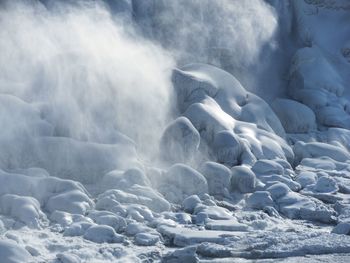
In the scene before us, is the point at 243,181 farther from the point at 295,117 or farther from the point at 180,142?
the point at 295,117

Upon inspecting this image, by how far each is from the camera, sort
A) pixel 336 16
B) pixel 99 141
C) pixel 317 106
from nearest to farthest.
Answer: pixel 99 141
pixel 317 106
pixel 336 16

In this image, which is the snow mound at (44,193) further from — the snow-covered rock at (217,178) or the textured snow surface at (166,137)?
the snow-covered rock at (217,178)

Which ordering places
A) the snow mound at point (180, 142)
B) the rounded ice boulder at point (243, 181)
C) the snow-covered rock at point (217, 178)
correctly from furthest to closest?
the snow mound at point (180, 142) < the rounded ice boulder at point (243, 181) < the snow-covered rock at point (217, 178)

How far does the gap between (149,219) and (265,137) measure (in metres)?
4.37

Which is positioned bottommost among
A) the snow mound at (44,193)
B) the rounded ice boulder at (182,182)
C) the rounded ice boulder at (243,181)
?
the rounded ice boulder at (243,181)

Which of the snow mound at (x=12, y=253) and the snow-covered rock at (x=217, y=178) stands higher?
the snow mound at (x=12, y=253)

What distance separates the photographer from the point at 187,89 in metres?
12.6

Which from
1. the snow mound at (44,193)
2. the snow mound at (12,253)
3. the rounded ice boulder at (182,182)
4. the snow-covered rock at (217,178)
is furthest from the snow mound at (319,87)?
the snow mound at (12,253)

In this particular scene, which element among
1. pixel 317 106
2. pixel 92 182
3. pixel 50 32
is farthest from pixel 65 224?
pixel 317 106

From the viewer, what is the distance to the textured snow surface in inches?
302

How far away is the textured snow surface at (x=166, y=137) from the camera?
7676 mm

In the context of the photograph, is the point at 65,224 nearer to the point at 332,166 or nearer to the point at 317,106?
the point at 332,166

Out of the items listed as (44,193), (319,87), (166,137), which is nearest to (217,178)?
(166,137)

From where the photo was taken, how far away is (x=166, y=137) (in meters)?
10.8
